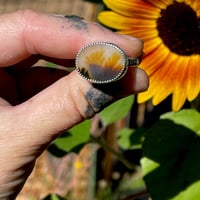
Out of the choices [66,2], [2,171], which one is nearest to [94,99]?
[2,171]

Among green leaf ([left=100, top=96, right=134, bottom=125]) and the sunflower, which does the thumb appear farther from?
green leaf ([left=100, top=96, right=134, bottom=125])

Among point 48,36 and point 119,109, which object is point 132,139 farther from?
point 48,36

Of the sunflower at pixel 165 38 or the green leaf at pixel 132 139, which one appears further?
the green leaf at pixel 132 139

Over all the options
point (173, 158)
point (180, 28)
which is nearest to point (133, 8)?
point (180, 28)

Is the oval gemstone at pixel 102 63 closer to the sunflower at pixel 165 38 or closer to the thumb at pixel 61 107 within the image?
the thumb at pixel 61 107

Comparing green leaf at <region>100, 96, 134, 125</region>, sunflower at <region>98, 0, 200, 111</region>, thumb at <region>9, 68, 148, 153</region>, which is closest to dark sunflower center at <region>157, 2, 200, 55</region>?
sunflower at <region>98, 0, 200, 111</region>

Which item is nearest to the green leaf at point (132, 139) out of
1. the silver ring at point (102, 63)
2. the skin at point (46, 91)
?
the skin at point (46, 91)
